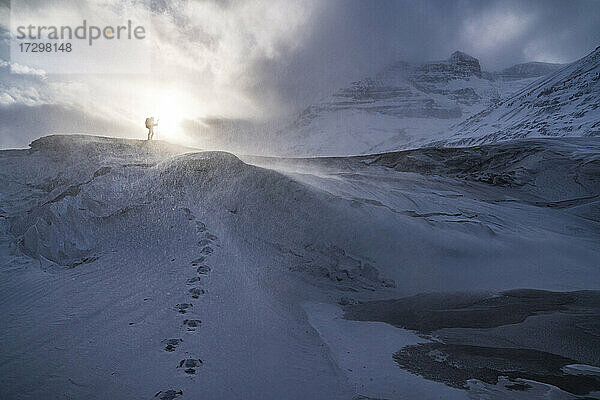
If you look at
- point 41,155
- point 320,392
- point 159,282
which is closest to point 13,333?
point 159,282

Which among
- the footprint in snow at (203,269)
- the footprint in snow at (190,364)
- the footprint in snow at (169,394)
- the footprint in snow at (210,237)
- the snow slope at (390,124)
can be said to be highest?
the snow slope at (390,124)

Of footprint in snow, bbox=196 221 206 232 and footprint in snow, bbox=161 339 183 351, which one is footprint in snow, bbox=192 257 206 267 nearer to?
footprint in snow, bbox=196 221 206 232

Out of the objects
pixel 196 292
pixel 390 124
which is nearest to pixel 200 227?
pixel 196 292

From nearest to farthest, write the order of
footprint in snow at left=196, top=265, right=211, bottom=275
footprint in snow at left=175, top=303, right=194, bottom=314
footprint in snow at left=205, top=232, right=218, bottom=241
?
1. footprint in snow at left=175, top=303, right=194, bottom=314
2. footprint in snow at left=196, top=265, right=211, bottom=275
3. footprint in snow at left=205, top=232, right=218, bottom=241

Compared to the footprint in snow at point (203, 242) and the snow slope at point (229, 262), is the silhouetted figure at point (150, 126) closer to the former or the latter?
the snow slope at point (229, 262)

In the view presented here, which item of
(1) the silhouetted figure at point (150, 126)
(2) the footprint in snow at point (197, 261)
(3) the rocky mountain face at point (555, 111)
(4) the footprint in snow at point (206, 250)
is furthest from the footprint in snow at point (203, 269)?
(3) the rocky mountain face at point (555, 111)

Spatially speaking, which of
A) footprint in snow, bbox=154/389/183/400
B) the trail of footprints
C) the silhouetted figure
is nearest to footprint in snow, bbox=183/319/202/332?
the trail of footprints

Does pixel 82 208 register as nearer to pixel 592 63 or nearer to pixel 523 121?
pixel 523 121
